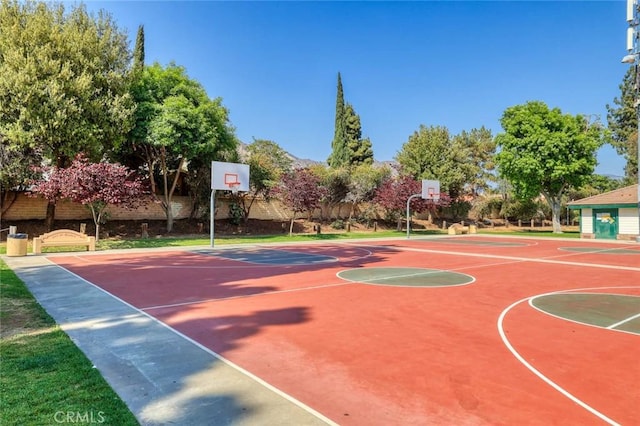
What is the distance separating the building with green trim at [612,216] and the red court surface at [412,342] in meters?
20.3

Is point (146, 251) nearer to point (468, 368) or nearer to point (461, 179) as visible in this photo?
point (468, 368)

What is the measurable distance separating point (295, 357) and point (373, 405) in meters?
1.48

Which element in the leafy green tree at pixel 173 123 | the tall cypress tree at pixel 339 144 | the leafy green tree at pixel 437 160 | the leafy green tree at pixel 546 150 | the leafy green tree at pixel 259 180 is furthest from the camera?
the tall cypress tree at pixel 339 144

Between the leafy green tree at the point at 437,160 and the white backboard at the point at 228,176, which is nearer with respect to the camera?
the white backboard at the point at 228,176

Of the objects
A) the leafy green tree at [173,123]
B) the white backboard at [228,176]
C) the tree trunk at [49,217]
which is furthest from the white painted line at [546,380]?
the tree trunk at [49,217]

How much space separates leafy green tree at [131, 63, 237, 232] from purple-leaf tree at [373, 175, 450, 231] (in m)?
13.2

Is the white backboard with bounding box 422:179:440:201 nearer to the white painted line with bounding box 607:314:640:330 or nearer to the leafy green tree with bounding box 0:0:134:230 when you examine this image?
the leafy green tree with bounding box 0:0:134:230

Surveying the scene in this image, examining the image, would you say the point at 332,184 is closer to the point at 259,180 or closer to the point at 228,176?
the point at 259,180

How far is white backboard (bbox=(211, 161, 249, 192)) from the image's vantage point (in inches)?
864

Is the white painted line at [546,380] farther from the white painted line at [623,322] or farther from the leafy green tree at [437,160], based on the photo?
the leafy green tree at [437,160]

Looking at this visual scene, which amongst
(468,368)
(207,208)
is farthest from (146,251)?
(468,368)

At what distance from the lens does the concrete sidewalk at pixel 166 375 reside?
3.46m

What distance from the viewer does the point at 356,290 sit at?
30.5 ft

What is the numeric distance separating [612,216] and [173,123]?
30.1 m
